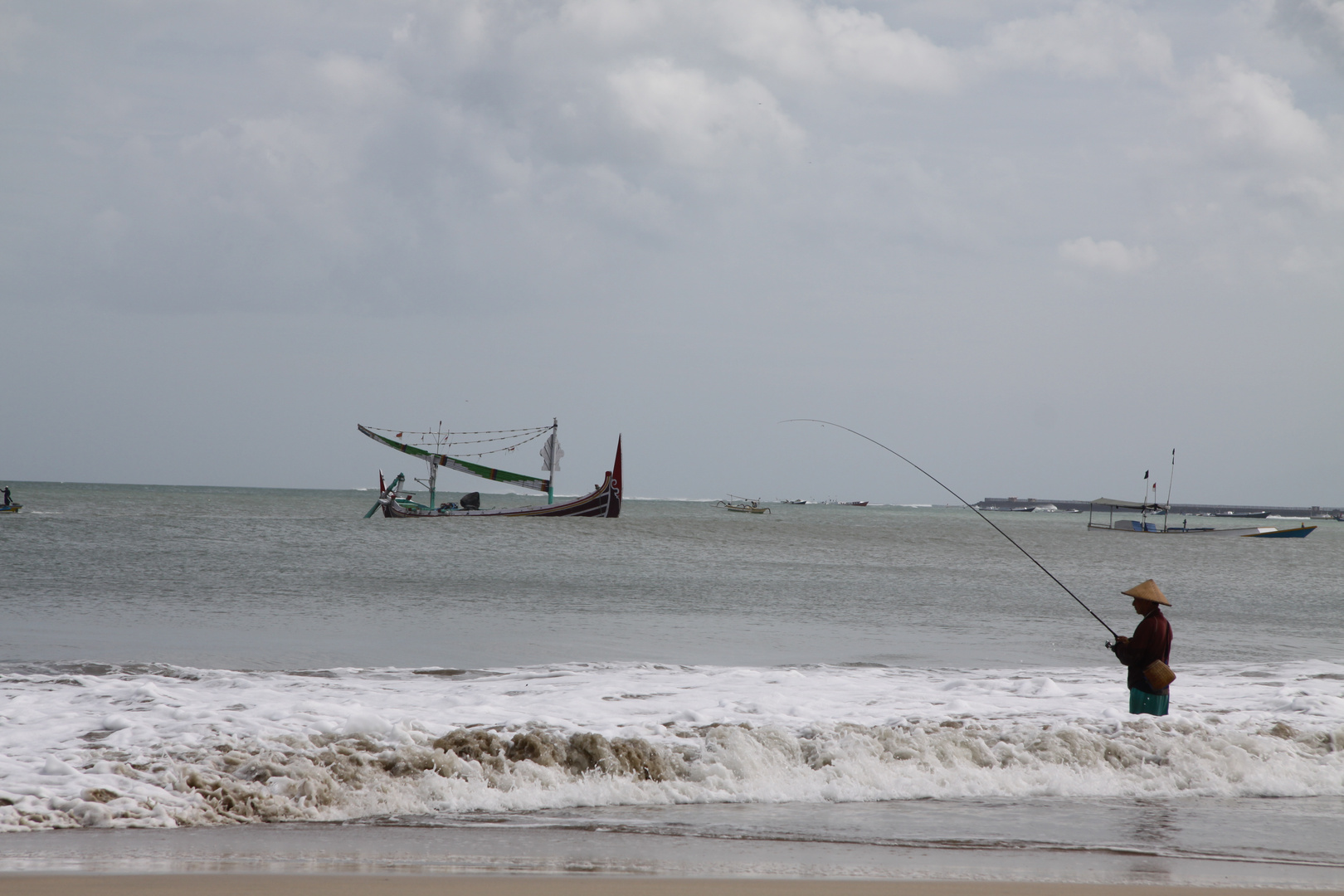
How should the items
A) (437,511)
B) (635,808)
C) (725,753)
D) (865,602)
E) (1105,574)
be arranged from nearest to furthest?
(635,808)
(725,753)
(865,602)
(1105,574)
(437,511)

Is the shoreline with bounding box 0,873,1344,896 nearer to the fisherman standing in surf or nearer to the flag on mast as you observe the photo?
the fisherman standing in surf

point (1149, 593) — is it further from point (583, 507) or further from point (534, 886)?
point (583, 507)

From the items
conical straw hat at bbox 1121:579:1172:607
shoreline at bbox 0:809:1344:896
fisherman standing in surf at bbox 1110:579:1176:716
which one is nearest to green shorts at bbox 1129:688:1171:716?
fisherman standing in surf at bbox 1110:579:1176:716

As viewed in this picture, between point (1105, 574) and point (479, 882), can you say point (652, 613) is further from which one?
point (1105, 574)

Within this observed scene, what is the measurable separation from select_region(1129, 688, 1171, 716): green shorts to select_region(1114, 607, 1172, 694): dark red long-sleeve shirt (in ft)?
0.39

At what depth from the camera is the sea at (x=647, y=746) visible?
5.16 metres

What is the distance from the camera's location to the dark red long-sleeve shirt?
6.87 meters

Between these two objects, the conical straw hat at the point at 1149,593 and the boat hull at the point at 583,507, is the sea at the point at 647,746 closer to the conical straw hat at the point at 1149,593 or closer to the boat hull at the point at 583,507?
the conical straw hat at the point at 1149,593

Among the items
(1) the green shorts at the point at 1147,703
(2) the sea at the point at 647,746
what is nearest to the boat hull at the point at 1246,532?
(2) the sea at the point at 647,746

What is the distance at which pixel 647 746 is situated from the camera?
22.8ft

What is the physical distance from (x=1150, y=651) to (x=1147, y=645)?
6 cm

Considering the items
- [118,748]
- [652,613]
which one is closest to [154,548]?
[652,613]

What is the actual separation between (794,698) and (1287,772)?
3.70 metres

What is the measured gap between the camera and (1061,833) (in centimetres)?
566
